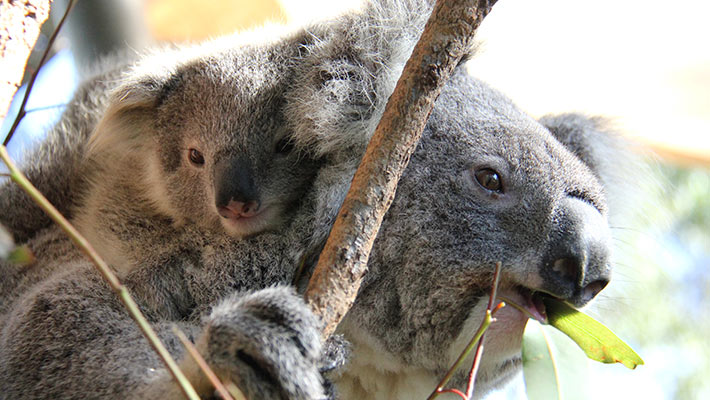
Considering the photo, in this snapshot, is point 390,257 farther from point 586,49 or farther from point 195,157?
point 586,49

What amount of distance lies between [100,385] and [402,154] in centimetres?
87

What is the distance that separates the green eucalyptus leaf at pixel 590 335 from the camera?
1.53 metres

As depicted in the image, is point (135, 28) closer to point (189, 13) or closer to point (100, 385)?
point (189, 13)

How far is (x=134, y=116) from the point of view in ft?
7.14

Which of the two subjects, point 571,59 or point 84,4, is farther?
point 571,59

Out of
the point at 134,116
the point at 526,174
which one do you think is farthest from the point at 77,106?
the point at 526,174

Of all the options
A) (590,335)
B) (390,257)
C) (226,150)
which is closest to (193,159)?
(226,150)

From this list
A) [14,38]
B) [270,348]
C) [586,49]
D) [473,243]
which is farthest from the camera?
[586,49]

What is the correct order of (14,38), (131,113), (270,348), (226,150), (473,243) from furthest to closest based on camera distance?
(131,113)
(226,150)
(473,243)
(14,38)
(270,348)

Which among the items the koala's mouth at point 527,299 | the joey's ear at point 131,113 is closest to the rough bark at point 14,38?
the joey's ear at point 131,113

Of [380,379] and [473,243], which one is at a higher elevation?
[473,243]

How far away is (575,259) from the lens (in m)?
1.58

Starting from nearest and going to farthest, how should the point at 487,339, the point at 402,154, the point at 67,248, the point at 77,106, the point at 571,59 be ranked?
the point at 402,154 → the point at 487,339 → the point at 67,248 → the point at 77,106 → the point at 571,59

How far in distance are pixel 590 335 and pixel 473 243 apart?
347mm
